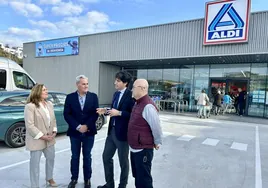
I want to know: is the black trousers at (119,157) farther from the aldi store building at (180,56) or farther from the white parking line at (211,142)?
the aldi store building at (180,56)

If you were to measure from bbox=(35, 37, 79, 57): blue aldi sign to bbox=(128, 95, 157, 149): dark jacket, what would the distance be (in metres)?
15.5

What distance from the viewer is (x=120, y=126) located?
8.63ft

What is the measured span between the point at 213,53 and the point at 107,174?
10221 millimetres

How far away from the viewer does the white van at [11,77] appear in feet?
27.0

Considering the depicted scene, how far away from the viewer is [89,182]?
2.99 meters

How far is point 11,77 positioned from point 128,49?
7867 mm

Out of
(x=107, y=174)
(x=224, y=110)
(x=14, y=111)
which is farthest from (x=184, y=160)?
(x=224, y=110)

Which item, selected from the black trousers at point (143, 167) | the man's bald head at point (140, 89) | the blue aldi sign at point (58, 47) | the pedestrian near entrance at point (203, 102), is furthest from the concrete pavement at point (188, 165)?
the blue aldi sign at point (58, 47)

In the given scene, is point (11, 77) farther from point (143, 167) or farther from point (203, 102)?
point (203, 102)

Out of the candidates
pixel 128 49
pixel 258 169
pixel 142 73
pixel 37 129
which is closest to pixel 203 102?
pixel 128 49

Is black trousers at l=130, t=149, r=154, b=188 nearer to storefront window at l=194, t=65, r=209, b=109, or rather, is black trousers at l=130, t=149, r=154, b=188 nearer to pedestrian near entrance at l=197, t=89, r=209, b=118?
pedestrian near entrance at l=197, t=89, r=209, b=118

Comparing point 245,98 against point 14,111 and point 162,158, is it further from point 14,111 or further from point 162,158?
point 14,111

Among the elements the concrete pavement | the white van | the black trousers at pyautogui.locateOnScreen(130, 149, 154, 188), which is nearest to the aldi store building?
the concrete pavement

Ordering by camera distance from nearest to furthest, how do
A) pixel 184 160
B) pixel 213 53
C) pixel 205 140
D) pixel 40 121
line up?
pixel 40 121 → pixel 184 160 → pixel 205 140 → pixel 213 53
